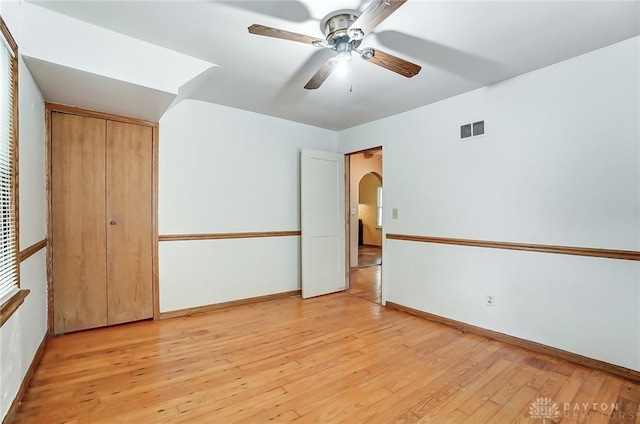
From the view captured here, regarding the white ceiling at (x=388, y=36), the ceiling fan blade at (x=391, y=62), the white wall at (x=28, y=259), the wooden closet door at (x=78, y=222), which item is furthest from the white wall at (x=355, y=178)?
the white wall at (x=28, y=259)

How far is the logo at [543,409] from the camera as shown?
169cm

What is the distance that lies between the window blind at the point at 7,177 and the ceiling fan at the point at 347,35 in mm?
1331

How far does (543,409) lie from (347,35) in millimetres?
2492

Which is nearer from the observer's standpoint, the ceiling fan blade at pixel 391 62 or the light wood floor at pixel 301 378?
the light wood floor at pixel 301 378

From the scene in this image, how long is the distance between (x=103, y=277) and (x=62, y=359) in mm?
792

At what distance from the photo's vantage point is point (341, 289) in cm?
434

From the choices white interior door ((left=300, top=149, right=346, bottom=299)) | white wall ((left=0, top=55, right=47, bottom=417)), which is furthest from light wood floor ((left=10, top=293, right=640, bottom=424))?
white interior door ((left=300, top=149, right=346, bottom=299))

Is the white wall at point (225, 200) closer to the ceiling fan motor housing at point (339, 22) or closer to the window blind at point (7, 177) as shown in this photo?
the window blind at point (7, 177)

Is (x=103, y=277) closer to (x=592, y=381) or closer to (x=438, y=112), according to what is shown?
(x=438, y=112)

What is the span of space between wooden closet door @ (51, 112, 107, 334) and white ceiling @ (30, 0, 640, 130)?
712 mm

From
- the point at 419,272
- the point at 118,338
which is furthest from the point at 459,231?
the point at 118,338

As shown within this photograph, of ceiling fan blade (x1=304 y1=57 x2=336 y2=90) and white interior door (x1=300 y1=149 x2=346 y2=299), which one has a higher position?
ceiling fan blade (x1=304 y1=57 x2=336 y2=90)

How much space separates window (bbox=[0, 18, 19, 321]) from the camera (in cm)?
155

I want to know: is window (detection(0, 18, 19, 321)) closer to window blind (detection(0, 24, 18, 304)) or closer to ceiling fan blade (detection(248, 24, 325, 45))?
window blind (detection(0, 24, 18, 304))
